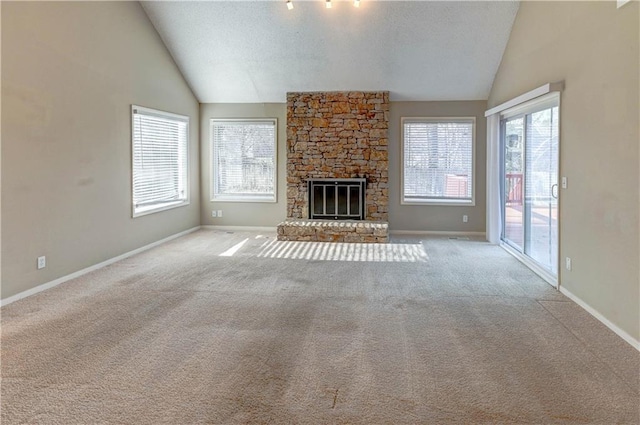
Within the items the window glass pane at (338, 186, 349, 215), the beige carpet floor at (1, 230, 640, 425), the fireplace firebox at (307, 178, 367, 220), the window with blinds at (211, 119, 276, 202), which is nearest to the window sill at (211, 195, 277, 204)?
the window with blinds at (211, 119, 276, 202)

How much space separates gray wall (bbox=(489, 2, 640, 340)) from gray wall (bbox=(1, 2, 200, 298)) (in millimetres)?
5249

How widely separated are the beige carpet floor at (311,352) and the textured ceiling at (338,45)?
146 inches

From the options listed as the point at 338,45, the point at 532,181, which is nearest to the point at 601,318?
the point at 532,181

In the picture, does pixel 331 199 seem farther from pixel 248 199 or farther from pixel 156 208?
pixel 156 208

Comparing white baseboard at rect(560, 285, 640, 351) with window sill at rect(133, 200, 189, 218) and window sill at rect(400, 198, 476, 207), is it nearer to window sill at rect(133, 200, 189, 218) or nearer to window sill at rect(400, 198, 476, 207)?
window sill at rect(400, 198, 476, 207)

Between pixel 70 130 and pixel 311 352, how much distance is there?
3811 mm

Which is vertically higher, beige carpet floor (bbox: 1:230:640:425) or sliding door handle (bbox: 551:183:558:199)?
sliding door handle (bbox: 551:183:558:199)

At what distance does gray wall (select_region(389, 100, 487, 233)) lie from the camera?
325 inches

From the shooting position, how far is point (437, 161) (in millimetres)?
8461

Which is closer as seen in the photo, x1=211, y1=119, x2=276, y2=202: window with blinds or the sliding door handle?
the sliding door handle

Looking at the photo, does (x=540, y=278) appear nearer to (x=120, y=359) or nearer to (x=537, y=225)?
(x=537, y=225)

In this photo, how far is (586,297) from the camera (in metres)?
4.14

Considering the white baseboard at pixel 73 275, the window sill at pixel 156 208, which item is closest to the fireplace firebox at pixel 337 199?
the window sill at pixel 156 208

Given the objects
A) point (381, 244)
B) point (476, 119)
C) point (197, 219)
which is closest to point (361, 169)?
point (381, 244)
